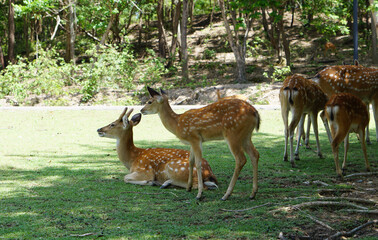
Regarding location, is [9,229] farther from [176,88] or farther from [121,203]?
[176,88]

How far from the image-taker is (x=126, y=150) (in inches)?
336

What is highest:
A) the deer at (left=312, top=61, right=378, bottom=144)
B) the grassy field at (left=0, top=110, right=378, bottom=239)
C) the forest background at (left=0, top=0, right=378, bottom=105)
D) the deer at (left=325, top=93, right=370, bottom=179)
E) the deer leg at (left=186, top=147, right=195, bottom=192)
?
the forest background at (left=0, top=0, right=378, bottom=105)

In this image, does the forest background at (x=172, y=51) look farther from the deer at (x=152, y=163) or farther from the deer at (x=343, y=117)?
the deer at (x=152, y=163)

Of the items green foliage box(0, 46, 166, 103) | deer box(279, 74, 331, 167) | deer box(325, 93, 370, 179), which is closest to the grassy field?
deer box(325, 93, 370, 179)

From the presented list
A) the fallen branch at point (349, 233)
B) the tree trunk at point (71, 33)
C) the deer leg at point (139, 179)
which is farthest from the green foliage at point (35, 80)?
the fallen branch at point (349, 233)

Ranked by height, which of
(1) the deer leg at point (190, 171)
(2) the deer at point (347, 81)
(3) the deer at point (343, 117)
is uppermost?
(2) the deer at point (347, 81)

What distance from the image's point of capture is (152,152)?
8430mm

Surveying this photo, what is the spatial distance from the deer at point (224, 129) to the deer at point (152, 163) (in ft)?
1.02

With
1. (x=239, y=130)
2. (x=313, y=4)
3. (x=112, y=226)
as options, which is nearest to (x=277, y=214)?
(x=239, y=130)

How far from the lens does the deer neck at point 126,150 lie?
8492 millimetres

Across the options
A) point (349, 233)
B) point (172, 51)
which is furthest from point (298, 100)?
point (172, 51)

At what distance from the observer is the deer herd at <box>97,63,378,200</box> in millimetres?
6871

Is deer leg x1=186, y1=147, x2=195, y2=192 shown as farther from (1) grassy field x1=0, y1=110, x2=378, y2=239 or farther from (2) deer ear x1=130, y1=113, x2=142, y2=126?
(2) deer ear x1=130, y1=113, x2=142, y2=126

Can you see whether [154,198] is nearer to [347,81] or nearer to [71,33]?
[347,81]
